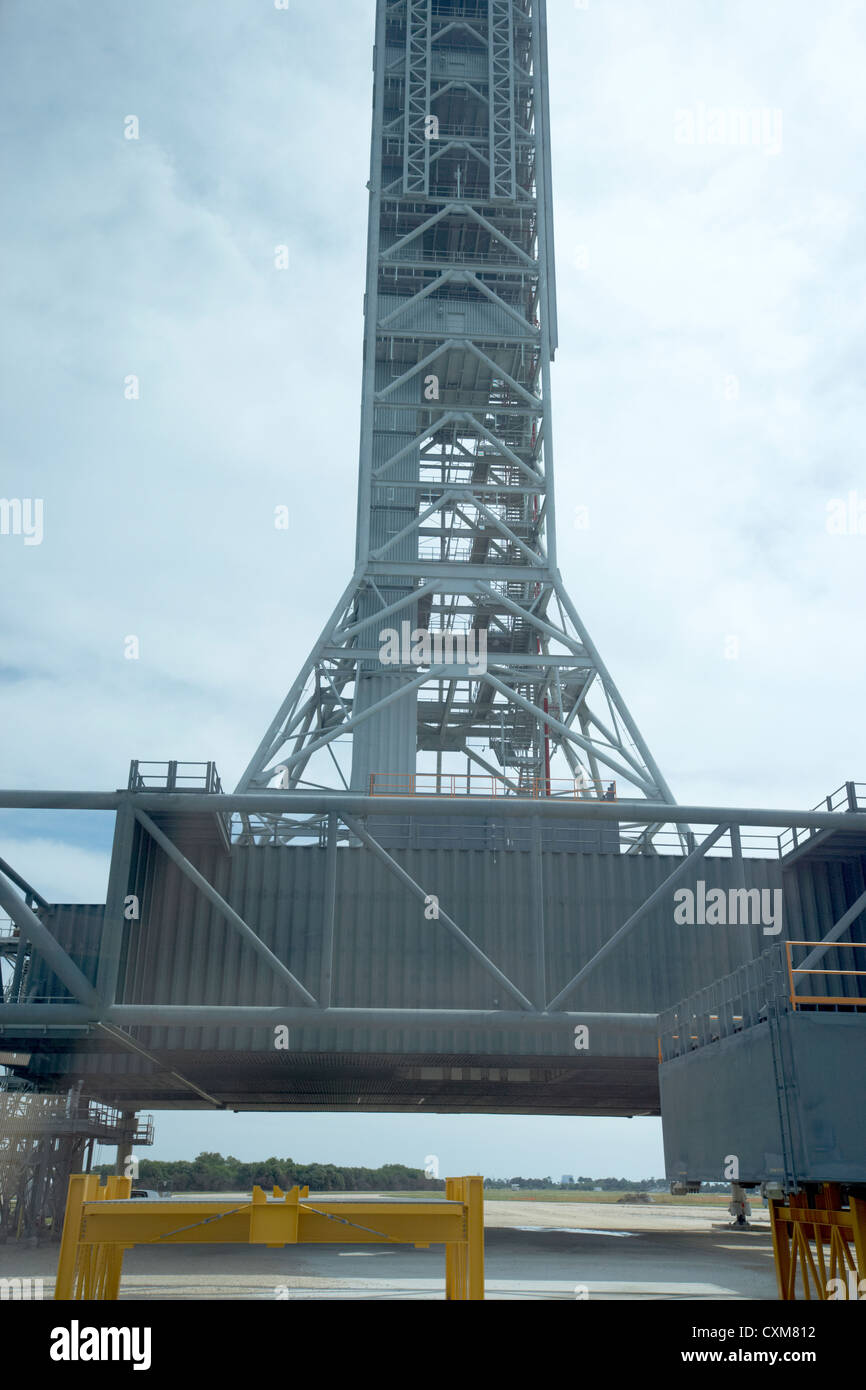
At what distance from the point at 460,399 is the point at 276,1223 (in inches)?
1405

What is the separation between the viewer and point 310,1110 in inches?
1618

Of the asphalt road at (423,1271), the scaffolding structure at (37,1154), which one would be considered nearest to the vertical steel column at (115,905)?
the asphalt road at (423,1271)

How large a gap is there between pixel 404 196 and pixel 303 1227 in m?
38.3

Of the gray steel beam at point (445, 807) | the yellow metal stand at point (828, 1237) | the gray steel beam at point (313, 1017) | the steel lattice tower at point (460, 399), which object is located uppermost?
the steel lattice tower at point (460, 399)

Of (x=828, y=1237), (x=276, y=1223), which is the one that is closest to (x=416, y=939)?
(x=828, y=1237)

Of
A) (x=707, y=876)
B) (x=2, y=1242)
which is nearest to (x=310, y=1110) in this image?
(x=2, y=1242)

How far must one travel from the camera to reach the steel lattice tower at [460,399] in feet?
113

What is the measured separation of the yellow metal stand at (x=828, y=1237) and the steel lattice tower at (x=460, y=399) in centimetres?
2052

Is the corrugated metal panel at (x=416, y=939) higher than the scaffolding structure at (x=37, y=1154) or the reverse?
higher

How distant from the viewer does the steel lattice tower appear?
3438 centimetres

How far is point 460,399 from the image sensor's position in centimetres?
3975

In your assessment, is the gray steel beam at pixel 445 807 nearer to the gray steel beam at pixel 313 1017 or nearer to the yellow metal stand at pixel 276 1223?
the gray steel beam at pixel 313 1017

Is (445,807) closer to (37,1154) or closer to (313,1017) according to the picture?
(313,1017)
